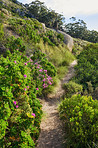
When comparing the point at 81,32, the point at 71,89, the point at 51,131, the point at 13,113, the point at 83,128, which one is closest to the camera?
the point at 13,113

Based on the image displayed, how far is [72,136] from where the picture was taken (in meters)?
2.47

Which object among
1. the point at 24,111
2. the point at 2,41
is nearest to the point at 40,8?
the point at 2,41

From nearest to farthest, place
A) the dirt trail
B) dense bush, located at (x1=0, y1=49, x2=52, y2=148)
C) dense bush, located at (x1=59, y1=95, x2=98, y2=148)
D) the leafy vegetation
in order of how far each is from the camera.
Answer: dense bush, located at (x1=0, y1=49, x2=52, y2=148), dense bush, located at (x1=59, y1=95, x2=98, y2=148), the dirt trail, the leafy vegetation

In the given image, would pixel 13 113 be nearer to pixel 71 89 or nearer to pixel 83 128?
pixel 83 128

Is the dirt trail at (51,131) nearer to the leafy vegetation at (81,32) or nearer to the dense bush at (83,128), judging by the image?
the dense bush at (83,128)

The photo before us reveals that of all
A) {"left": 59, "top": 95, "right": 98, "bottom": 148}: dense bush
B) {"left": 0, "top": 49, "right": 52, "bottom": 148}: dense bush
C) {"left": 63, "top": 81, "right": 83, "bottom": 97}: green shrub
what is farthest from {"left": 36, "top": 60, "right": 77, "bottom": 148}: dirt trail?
{"left": 63, "top": 81, "right": 83, "bottom": 97}: green shrub

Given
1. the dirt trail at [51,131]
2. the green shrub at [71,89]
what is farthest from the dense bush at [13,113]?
the green shrub at [71,89]

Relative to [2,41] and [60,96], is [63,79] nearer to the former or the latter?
[60,96]

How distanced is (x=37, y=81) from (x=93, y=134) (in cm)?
262

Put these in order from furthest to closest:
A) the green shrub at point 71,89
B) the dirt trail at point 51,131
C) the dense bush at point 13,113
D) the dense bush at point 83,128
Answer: the green shrub at point 71,89 < the dirt trail at point 51,131 < the dense bush at point 83,128 < the dense bush at point 13,113

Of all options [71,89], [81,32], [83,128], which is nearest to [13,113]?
[83,128]

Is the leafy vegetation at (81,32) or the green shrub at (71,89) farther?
the leafy vegetation at (81,32)

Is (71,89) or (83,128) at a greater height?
(71,89)

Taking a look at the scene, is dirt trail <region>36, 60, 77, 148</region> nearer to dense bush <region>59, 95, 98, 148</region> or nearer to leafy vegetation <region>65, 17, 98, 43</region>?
dense bush <region>59, 95, 98, 148</region>
